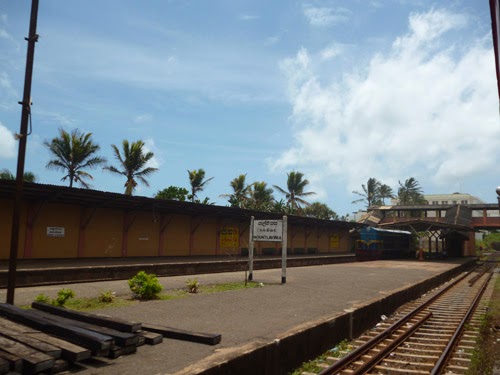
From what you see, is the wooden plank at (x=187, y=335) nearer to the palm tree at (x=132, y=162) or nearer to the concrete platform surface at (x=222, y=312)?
the concrete platform surface at (x=222, y=312)

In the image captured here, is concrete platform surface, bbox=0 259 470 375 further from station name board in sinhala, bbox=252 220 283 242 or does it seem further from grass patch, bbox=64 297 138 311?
station name board in sinhala, bbox=252 220 283 242

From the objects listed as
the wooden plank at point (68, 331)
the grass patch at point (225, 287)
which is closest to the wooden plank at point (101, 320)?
the wooden plank at point (68, 331)

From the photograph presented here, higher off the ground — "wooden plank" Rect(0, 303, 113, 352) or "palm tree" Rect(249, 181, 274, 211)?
"palm tree" Rect(249, 181, 274, 211)

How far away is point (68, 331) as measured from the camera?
5.39 metres

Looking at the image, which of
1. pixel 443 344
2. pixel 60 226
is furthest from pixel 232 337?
pixel 60 226

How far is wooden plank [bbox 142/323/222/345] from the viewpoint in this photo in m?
6.23

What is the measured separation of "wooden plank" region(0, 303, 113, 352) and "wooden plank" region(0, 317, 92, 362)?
0.12 metres

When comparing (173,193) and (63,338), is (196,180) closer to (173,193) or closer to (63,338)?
(173,193)

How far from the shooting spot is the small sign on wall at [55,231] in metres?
17.8

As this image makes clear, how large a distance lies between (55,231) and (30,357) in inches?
588

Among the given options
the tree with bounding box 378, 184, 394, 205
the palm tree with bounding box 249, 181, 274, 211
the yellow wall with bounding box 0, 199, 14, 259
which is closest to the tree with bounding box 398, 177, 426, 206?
the tree with bounding box 378, 184, 394, 205

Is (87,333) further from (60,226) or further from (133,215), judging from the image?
(133,215)

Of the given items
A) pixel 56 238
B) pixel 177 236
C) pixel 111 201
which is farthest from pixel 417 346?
pixel 177 236

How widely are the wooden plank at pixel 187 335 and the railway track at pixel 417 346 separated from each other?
66.0 inches
